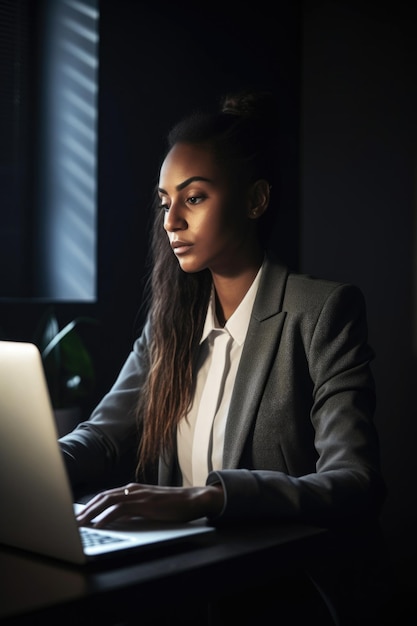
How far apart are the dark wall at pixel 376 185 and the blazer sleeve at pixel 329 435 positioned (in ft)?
4.98

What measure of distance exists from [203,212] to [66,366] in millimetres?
883

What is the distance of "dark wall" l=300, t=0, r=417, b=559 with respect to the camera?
3.04m

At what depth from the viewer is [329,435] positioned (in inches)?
54.3

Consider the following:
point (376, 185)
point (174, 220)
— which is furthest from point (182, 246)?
point (376, 185)

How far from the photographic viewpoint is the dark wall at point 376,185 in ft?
9.98

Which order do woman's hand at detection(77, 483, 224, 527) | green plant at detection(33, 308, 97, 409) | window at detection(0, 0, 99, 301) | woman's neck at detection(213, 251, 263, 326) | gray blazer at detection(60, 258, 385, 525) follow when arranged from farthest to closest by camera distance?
window at detection(0, 0, 99, 301) < green plant at detection(33, 308, 97, 409) < woman's neck at detection(213, 251, 263, 326) < gray blazer at detection(60, 258, 385, 525) < woman's hand at detection(77, 483, 224, 527)

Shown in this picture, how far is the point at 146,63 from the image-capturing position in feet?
9.27

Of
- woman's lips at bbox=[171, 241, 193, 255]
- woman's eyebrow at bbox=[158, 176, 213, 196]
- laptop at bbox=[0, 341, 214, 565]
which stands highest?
woman's eyebrow at bbox=[158, 176, 213, 196]

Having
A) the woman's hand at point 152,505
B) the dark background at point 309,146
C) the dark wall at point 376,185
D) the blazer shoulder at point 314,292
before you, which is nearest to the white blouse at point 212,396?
the blazer shoulder at point 314,292

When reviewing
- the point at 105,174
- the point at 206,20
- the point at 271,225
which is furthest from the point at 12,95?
the point at 271,225

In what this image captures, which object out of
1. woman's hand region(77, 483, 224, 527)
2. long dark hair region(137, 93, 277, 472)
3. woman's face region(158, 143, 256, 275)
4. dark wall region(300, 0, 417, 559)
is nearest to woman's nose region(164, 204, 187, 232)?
woman's face region(158, 143, 256, 275)

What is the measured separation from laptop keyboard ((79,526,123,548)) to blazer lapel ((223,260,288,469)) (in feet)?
1.73

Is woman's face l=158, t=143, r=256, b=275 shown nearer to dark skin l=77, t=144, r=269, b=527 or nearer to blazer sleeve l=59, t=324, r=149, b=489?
dark skin l=77, t=144, r=269, b=527

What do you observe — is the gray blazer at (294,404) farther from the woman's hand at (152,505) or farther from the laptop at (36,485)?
the laptop at (36,485)
